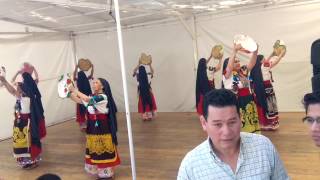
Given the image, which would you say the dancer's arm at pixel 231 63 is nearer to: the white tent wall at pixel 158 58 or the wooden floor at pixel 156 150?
the wooden floor at pixel 156 150

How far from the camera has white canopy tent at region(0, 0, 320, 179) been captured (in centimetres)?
623

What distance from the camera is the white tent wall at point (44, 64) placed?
6.90 meters

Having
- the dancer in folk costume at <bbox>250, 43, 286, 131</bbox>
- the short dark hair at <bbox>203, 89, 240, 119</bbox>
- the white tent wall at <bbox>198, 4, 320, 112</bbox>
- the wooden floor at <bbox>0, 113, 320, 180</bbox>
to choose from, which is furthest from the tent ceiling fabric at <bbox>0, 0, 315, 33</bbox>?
the short dark hair at <bbox>203, 89, 240, 119</bbox>

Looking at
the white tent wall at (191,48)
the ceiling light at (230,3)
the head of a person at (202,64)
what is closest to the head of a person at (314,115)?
the head of a person at (202,64)

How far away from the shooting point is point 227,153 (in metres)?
1.31

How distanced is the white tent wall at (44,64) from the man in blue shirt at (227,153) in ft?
20.5

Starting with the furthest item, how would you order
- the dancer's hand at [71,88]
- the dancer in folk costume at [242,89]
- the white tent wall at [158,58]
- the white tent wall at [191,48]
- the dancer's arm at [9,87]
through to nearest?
1. the white tent wall at [158,58]
2. the white tent wall at [191,48]
3. the dancer's arm at [9,87]
4. the dancer in folk costume at [242,89]
5. the dancer's hand at [71,88]

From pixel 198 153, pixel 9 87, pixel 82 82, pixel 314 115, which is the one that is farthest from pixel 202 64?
pixel 314 115

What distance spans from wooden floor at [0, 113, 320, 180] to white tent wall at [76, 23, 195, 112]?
85 cm

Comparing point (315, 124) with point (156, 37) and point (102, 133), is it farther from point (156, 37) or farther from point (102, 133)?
point (156, 37)

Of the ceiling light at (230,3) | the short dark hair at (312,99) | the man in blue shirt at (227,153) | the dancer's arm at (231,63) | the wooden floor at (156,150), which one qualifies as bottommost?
the wooden floor at (156,150)

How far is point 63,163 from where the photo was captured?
190 inches

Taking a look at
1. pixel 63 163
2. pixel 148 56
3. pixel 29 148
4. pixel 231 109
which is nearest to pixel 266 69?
pixel 148 56

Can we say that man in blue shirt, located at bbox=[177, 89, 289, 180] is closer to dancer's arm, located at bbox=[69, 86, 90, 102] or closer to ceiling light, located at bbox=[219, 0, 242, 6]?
dancer's arm, located at bbox=[69, 86, 90, 102]
